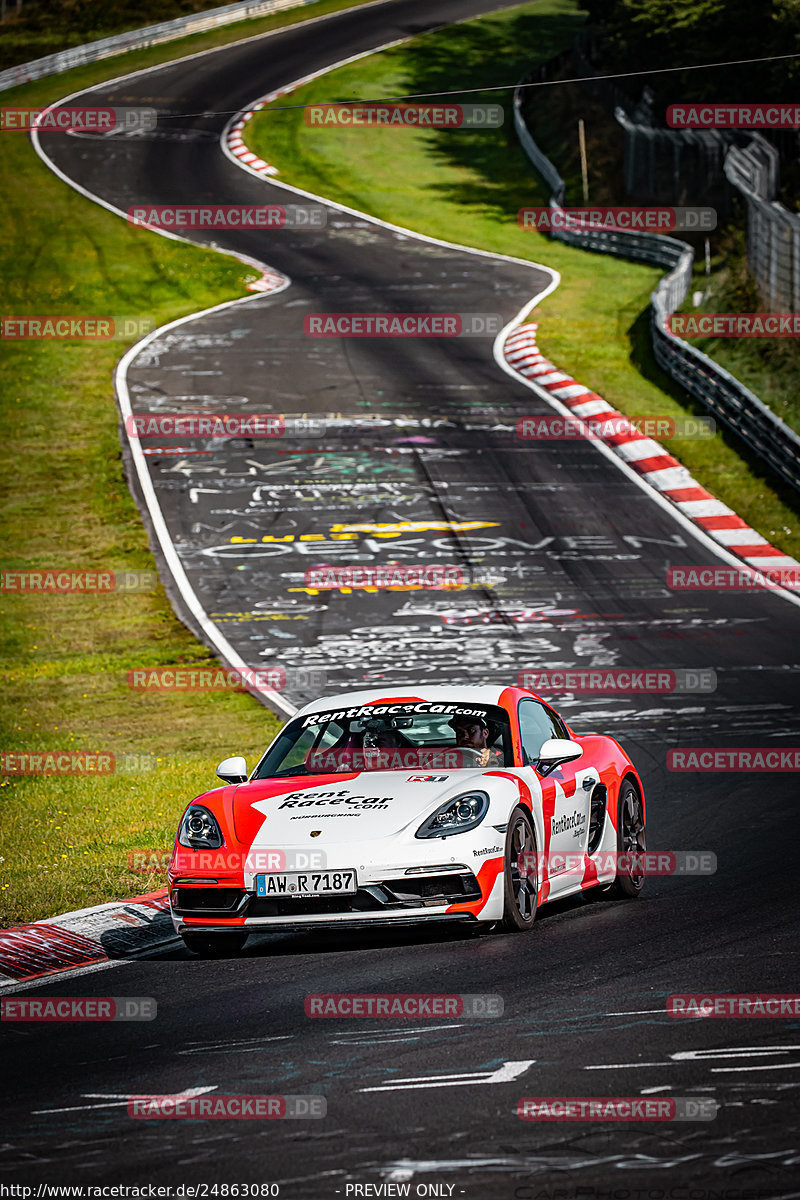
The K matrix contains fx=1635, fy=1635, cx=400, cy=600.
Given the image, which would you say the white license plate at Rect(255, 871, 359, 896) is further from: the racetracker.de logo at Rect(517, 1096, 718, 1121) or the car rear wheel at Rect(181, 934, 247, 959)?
the racetracker.de logo at Rect(517, 1096, 718, 1121)

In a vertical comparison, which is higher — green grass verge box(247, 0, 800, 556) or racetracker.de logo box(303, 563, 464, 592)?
green grass verge box(247, 0, 800, 556)

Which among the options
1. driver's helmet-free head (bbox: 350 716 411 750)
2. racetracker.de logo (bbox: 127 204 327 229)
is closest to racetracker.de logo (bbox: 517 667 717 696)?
driver's helmet-free head (bbox: 350 716 411 750)

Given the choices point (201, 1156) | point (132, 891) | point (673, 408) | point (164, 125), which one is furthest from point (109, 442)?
point (164, 125)

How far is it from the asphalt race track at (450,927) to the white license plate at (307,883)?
357 millimetres

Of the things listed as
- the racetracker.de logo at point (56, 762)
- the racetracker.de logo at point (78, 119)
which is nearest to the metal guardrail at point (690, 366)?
the racetracker.de logo at point (56, 762)

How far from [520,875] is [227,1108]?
3196mm

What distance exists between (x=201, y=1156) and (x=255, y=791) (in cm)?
397

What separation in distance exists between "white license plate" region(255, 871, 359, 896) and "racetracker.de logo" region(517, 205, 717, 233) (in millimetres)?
37898

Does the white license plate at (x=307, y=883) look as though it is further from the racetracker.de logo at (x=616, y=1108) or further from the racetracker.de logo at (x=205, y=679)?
the racetracker.de logo at (x=205, y=679)

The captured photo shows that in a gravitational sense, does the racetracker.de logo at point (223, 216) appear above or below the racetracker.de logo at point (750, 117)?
below

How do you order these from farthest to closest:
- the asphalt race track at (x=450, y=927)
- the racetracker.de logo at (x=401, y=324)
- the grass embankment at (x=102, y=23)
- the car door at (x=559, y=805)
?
1. the grass embankment at (x=102, y=23)
2. the racetracker.de logo at (x=401, y=324)
3. the car door at (x=559, y=805)
4. the asphalt race track at (x=450, y=927)

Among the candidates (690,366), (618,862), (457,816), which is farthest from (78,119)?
(457,816)

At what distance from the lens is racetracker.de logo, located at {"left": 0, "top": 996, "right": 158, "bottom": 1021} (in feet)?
23.5

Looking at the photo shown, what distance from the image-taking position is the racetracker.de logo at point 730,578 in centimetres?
2106
